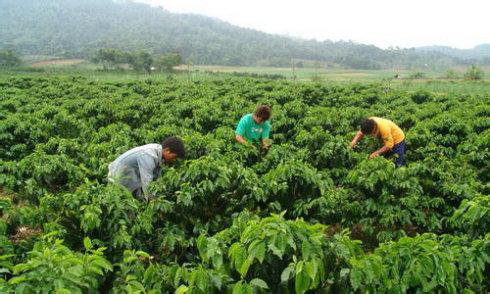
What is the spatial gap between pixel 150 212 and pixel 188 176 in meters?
0.61

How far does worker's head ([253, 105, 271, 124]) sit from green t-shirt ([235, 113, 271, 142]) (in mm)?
199

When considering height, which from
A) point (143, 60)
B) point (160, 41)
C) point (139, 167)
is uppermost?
point (160, 41)

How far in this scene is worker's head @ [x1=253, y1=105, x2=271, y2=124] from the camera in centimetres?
768

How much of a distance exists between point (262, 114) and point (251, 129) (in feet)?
1.69

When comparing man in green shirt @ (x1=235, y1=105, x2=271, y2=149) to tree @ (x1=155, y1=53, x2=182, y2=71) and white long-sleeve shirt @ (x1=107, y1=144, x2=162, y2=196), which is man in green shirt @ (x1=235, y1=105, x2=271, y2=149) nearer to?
white long-sleeve shirt @ (x1=107, y1=144, x2=162, y2=196)

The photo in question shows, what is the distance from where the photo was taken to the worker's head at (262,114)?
7.68 metres

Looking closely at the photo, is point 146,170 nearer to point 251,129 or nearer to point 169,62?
point 251,129

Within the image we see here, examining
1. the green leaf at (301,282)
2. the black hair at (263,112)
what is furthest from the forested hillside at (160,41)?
the green leaf at (301,282)

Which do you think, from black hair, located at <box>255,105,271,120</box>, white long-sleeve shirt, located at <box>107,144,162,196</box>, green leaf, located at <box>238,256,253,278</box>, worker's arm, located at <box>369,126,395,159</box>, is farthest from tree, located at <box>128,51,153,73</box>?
green leaf, located at <box>238,256,253,278</box>

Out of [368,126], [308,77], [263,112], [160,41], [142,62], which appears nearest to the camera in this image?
[368,126]

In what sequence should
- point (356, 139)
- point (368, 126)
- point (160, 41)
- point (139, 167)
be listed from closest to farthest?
point (139, 167) → point (368, 126) → point (356, 139) → point (160, 41)

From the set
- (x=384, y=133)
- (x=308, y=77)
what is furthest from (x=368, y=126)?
(x=308, y=77)

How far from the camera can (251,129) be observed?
8.14m

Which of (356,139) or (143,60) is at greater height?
(356,139)
